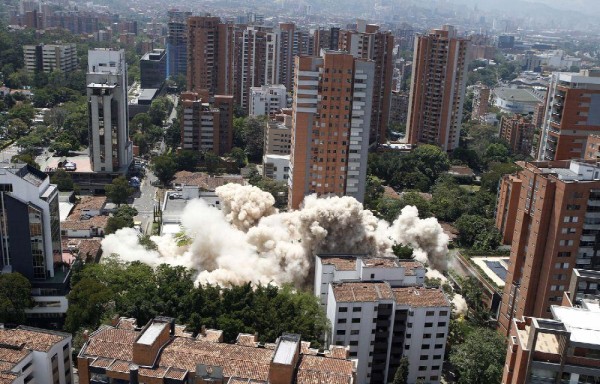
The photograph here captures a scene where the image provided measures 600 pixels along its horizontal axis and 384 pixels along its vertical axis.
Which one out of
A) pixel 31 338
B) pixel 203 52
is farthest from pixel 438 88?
pixel 31 338

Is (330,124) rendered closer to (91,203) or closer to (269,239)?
(269,239)

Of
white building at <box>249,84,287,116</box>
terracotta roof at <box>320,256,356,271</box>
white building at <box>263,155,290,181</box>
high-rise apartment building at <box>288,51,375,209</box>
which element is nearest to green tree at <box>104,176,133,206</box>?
white building at <box>263,155,290,181</box>

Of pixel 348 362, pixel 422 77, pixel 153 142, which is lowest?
pixel 153 142

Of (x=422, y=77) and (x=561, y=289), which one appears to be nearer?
(x=561, y=289)

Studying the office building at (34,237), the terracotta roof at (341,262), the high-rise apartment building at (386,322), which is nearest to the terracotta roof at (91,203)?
the office building at (34,237)

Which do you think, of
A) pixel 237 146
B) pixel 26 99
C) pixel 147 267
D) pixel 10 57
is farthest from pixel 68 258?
pixel 10 57

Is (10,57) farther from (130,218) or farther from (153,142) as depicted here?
(130,218)

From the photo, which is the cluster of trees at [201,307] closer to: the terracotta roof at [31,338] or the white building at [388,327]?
the white building at [388,327]
